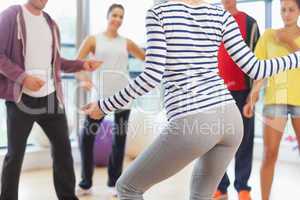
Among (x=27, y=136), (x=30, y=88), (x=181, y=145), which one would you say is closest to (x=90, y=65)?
(x=30, y=88)

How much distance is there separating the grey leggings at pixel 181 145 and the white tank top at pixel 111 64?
187 cm

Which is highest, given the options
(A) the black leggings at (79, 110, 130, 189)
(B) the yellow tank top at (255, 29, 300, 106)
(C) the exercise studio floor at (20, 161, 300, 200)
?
(B) the yellow tank top at (255, 29, 300, 106)

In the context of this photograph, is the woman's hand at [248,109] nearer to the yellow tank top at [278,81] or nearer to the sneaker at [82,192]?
the yellow tank top at [278,81]

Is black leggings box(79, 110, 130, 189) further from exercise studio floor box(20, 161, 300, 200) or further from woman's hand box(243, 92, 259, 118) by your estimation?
woman's hand box(243, 92, 259, 118)

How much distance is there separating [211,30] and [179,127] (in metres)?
0.37

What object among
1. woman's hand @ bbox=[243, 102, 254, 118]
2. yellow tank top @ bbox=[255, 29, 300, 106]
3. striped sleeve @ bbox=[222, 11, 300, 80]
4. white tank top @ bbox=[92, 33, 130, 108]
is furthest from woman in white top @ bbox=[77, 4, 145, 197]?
striped sleeve @ bbox=[222, 11, 300, 80]

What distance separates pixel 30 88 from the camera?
8.00 feet

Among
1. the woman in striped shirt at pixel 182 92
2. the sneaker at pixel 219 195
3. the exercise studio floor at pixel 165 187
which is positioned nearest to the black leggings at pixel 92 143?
the exercise studio floor at pixel 165 187

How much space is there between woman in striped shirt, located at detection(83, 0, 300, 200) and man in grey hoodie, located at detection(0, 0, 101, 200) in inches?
40.3

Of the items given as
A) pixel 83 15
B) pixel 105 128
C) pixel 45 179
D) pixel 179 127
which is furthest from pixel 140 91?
pixel 83 15

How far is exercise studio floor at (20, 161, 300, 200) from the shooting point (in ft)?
11.0

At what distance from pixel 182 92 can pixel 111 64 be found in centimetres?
194

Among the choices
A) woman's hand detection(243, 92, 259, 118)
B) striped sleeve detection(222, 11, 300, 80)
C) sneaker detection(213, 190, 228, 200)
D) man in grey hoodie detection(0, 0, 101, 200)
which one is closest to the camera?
striped sleeve detection(222, 11, 300, 80)

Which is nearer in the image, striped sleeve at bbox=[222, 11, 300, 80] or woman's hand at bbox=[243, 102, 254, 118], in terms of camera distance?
striped sleeve at bbox=[222, 11, 300, 80]
